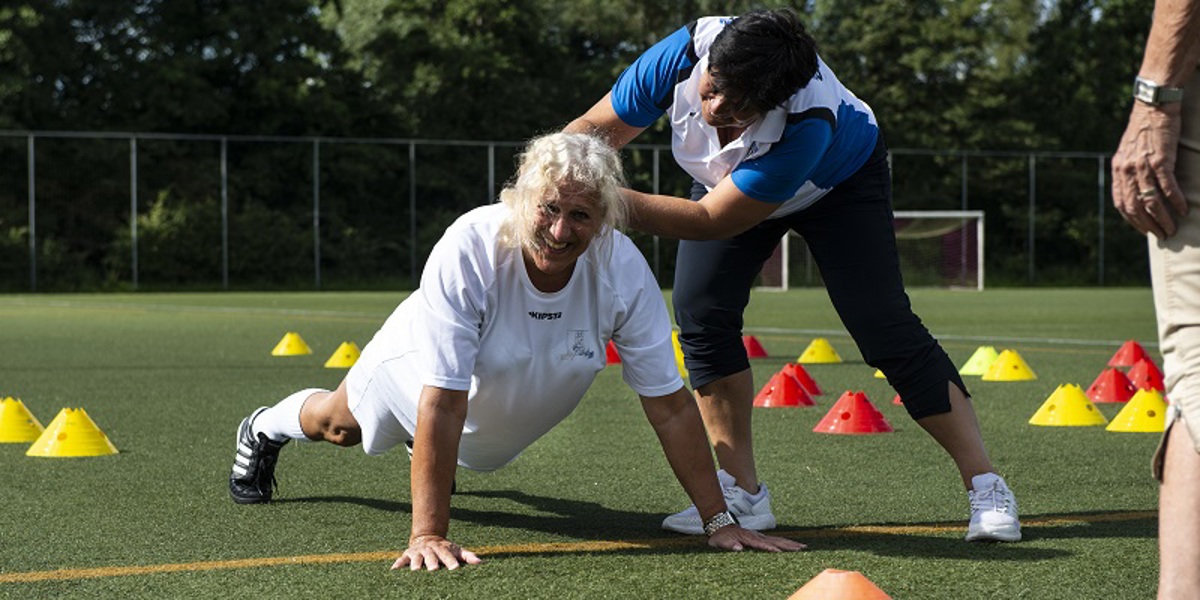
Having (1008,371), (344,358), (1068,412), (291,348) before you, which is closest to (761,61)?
(1068,412)

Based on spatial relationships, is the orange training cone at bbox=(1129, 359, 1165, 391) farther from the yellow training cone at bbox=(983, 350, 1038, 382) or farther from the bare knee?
the bare knee

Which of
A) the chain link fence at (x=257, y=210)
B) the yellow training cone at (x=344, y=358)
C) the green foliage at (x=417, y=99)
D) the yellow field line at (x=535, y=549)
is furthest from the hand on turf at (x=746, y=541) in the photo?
the green foliage at (x=417, y=99)

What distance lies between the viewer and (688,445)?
443 cm

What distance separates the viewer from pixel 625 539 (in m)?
4.64

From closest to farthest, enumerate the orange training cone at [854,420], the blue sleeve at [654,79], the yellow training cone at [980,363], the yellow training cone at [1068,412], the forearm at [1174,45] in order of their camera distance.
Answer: the forearm at [1174,45] < the blue sleeve at [654,79] < the orange training cone at [854,420] < the yellow training cone at [1068,412] < the yellow training cone at [980,363]

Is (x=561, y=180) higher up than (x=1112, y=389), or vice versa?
(x=561, y=180)

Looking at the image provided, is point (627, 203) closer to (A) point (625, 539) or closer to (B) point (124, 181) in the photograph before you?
(A) point (625, 539)

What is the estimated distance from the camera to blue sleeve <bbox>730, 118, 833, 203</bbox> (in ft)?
14.5

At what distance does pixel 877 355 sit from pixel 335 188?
3060 cm

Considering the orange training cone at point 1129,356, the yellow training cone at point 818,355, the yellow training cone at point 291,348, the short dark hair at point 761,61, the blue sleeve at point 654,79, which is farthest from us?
the yellow training cone at point 291,348

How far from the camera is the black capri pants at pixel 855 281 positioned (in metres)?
4.80

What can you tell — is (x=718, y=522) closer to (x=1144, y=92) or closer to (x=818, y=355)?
(x=1144, y=92)

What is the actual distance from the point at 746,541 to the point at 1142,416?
3.47m

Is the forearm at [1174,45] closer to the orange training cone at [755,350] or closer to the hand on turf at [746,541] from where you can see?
the hand on turf at [746,541]
